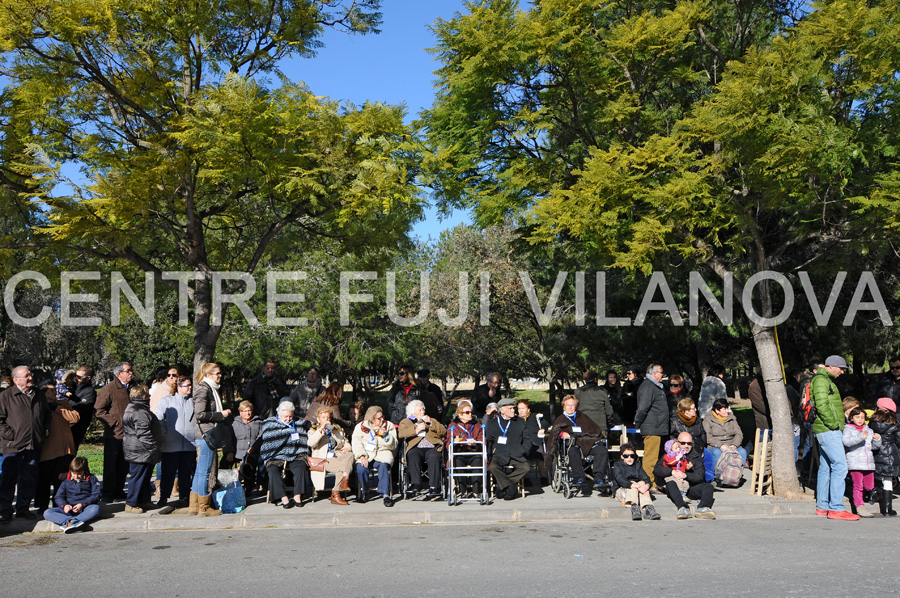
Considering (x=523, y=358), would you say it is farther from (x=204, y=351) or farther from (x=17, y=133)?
(x=17, y=133)

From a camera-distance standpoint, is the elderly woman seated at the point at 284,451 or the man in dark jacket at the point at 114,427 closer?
the elderly woman seated at the point at 284,451

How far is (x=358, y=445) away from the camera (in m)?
10.3

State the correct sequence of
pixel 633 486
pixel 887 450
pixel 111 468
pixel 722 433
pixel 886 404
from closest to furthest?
pixel 633 486 < pixel 887 450 < pixel 111 468 < pixel 886 404 < pixel 722 433

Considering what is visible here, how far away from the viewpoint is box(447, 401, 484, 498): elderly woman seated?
10148 millimetres

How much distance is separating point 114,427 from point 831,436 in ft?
32.5

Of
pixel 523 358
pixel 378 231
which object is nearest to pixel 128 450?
pixel 378 231

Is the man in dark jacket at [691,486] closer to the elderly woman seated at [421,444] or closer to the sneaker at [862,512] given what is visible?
the sneaker at [862,512]

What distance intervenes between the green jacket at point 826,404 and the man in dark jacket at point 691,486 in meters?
1.67

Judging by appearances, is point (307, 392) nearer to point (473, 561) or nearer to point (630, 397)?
point (473, 561)

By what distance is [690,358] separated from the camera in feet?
71.8

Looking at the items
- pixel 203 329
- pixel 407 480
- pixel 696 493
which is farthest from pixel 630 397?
pixel 203 329

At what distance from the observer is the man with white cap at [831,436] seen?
9211mm

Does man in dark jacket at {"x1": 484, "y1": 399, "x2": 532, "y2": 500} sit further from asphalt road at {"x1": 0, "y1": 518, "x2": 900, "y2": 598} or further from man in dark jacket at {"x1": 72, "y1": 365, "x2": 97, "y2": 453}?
man in dark jacket at {"x1": 72, "y1": 365, "x2": 97, "y2": 453}

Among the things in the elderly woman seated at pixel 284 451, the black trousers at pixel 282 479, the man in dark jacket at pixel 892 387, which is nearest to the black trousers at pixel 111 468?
the elderly woman seated at pixel 284 451
